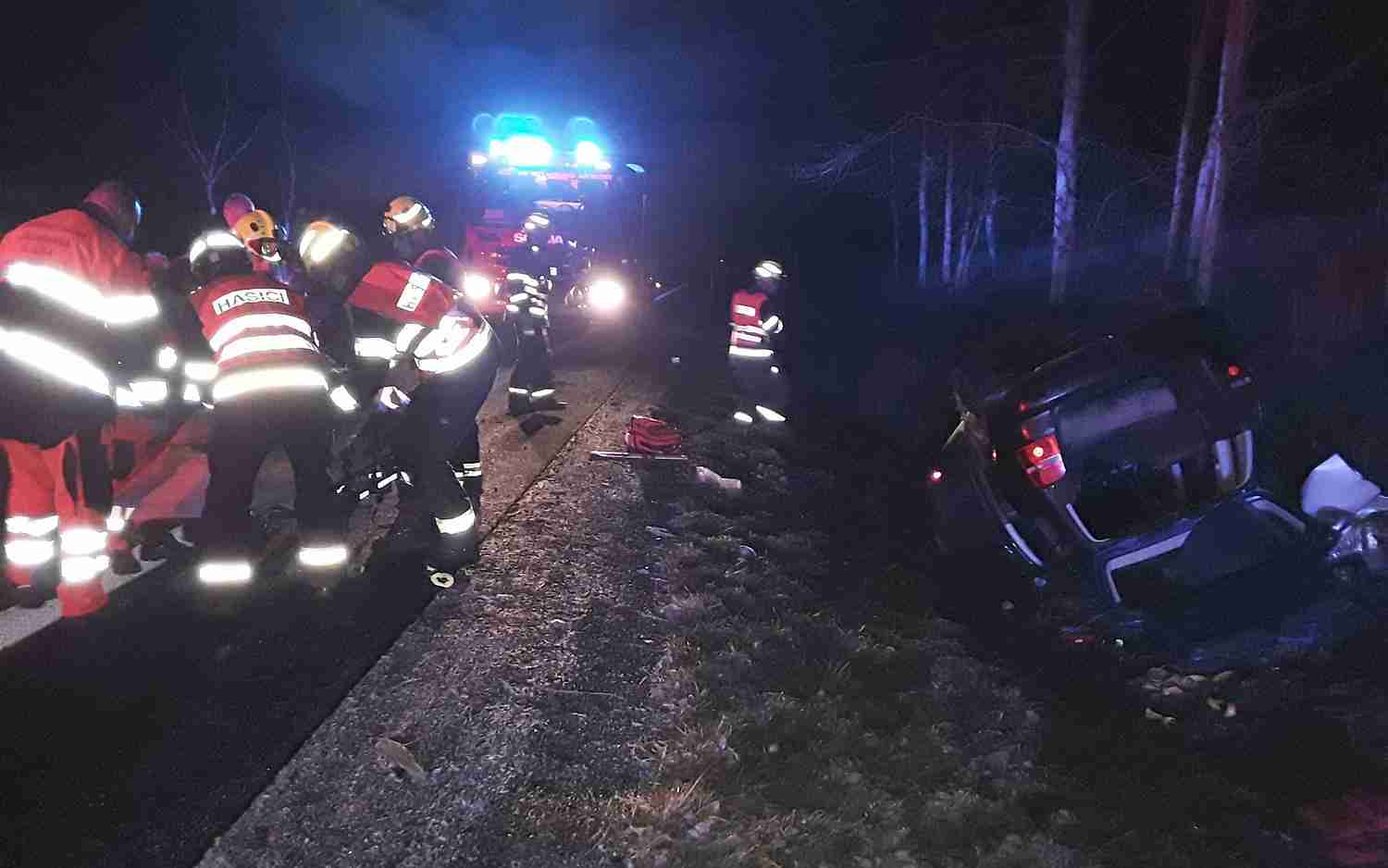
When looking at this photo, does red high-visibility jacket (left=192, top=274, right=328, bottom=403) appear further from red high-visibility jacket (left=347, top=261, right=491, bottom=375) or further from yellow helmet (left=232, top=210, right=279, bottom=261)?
yellow helmet (left=232, top=210, right=279, bottom=261)

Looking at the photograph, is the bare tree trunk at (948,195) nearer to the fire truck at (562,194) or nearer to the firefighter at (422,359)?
the fire truck at (562,194)

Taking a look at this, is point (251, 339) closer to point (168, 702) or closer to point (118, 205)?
point (118, 205)

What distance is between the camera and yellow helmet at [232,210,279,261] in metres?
4.61

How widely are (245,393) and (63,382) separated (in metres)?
0.78

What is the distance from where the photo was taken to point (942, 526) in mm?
4941

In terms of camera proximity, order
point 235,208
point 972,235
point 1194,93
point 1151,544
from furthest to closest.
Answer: point 972,235 < point 1194,93 < point 235,208 < point 1151,544

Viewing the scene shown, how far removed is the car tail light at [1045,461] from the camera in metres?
3.89

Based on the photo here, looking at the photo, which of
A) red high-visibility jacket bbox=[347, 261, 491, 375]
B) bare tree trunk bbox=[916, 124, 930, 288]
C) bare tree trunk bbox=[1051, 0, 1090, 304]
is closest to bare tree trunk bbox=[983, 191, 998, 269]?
bare tree trunk bbox=[916, 124, 930, 288]

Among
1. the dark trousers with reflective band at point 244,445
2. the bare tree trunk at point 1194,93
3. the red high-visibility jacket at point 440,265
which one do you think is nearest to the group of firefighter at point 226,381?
the dark trousers with reflective band at point 244,445

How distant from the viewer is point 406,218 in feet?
16.2

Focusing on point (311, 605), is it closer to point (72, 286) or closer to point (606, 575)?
point (606, 575)

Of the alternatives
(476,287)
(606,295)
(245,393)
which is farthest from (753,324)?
(606,295)

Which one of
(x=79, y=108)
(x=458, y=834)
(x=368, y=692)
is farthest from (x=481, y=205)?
(x=79, y=108)

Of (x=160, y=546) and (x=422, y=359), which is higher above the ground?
(x=422, y=359)
